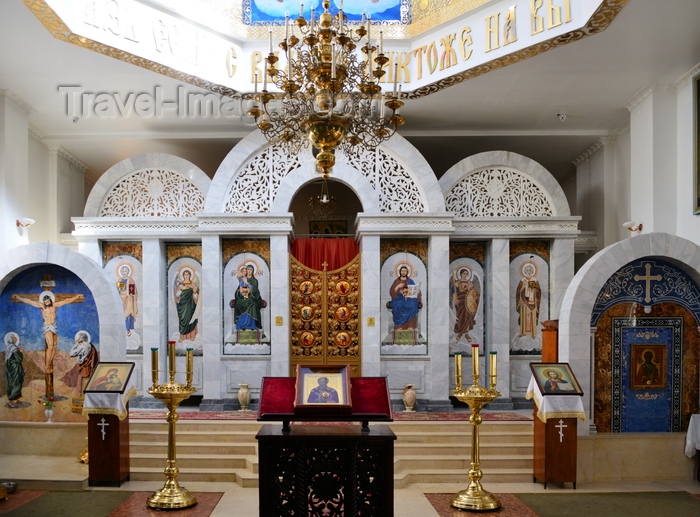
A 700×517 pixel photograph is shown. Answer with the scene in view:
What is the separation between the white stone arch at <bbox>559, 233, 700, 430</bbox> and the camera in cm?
762

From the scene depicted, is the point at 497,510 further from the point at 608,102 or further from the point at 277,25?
the point at 277,25

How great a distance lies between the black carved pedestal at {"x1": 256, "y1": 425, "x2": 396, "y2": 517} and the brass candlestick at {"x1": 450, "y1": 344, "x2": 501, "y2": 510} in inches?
47.9

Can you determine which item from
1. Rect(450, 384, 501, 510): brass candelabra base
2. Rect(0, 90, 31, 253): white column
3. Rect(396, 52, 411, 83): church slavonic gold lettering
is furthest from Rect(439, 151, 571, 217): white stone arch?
Rect(0, 90, 31, 253): white column

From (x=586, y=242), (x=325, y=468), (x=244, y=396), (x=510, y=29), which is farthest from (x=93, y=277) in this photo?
(x=586, y=242)

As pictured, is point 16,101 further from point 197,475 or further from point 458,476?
point 458,476

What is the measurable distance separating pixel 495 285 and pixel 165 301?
4.89m

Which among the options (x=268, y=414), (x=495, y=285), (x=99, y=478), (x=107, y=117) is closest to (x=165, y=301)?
(x=107, y=117)

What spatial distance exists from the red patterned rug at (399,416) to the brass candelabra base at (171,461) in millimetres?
2239

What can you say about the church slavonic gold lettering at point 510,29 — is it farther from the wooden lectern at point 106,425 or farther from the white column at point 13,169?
the white column at point 13,169

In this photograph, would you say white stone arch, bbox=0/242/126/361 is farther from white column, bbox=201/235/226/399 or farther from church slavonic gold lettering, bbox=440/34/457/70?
church slavonic gold lettering, bbox=440/34/457/70

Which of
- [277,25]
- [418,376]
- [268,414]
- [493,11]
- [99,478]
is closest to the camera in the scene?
[268,414]

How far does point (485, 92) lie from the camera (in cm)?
959

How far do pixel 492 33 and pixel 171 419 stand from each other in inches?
220

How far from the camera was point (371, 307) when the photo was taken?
1016 cm
